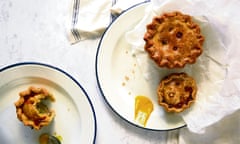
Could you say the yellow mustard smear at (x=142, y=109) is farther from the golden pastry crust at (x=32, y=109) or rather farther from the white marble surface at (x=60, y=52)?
the golden pastry crust at (x=32, y=109)

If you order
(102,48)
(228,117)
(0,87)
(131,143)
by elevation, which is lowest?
(228,117)

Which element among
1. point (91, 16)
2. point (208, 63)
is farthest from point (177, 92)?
point (91, 16)

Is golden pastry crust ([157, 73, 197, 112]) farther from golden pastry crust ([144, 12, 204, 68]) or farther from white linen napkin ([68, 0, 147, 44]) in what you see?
white linen napkin ([68, 0, 147, 44])

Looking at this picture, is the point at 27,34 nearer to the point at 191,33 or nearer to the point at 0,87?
the point at 0,87

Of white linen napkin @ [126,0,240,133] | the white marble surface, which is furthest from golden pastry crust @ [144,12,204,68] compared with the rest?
the white marble surface

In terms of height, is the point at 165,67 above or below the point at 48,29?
below

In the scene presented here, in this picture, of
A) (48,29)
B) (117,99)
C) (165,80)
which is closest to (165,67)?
(165,80)
